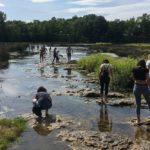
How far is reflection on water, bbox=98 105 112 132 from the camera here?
15.7m

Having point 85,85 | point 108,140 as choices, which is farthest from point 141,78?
point 85,85

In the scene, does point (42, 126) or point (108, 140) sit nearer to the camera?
point (108, 140)

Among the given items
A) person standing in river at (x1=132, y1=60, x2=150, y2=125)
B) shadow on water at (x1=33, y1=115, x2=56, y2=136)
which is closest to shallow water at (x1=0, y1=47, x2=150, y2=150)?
shadow on water at (x1=33, y1=115, x2=56, y2=136)

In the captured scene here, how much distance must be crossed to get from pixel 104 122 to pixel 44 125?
8.37ft

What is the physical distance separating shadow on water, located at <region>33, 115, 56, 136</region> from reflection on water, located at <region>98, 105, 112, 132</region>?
198 centimetres

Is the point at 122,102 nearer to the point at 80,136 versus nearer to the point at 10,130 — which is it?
the point at 80,136

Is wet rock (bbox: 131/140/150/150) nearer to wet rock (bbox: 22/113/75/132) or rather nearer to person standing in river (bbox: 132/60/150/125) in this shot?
person standing in river (bbox: 132/60/150/125)

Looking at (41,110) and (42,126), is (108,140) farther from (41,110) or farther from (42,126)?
(41,110)

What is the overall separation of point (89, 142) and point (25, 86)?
53.1 feet

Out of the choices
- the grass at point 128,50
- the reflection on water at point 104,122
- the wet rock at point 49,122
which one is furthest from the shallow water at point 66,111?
the grass at point 128,50

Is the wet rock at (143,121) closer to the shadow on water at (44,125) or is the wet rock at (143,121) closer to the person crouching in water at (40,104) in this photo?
the shadow on water at (44,125)

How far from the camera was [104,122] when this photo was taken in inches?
661

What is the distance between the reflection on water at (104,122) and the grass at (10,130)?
3062 mm

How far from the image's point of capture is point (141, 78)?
15.7m
